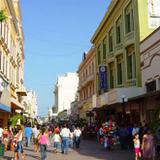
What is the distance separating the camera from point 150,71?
2577cm

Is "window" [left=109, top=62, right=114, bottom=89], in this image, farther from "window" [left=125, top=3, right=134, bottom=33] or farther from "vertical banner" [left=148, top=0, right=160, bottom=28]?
"vertical banner" [left=148, top=0, right=160, bottom=28]

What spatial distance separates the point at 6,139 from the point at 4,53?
517 inches

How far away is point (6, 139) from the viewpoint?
2306cm

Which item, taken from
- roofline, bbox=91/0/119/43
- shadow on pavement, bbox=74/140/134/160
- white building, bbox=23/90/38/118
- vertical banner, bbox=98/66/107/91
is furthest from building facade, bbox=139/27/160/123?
white building, bbox=23/90/38/118

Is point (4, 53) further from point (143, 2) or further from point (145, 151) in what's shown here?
point (145, 151)

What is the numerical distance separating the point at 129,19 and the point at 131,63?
11.6ft

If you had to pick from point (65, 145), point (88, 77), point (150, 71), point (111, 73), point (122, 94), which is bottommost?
point (65, 145)

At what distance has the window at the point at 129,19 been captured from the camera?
30384 millimetres

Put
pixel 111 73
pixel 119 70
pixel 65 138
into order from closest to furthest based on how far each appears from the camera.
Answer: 1. pixel 65 138
2. pixel 119 70
3. pixel 111 73

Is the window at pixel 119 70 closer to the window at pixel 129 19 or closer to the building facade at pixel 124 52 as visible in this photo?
the building facade at pixel 124 52

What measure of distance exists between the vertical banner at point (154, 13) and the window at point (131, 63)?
2331mm

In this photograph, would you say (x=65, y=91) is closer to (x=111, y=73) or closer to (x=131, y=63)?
(x=111, y=73)

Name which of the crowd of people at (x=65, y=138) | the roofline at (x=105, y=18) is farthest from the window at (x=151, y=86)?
the roofline at (x=105, y=18)

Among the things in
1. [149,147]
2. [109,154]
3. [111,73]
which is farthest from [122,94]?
[149,147]
